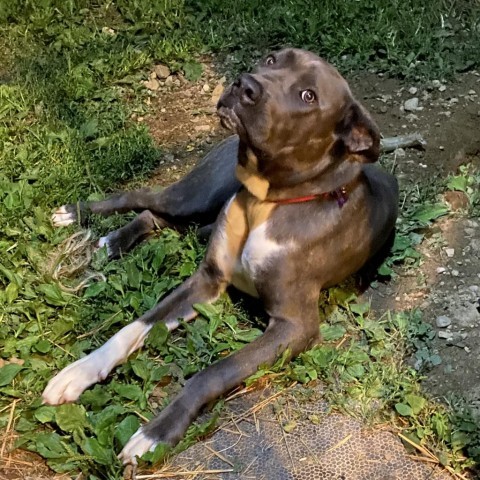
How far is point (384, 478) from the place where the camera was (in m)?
3.41

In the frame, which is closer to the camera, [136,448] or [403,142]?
[136,448]

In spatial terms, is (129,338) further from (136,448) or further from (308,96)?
(308,96)

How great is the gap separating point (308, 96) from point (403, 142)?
1.66 meters

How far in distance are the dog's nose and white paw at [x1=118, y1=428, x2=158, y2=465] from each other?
141 cm

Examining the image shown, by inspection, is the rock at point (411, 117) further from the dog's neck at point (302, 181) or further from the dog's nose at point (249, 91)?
the dog's nose at point (249, 91)

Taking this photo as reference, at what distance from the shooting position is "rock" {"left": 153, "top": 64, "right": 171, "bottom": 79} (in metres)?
5.72

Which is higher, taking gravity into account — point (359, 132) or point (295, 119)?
point (295, 119)

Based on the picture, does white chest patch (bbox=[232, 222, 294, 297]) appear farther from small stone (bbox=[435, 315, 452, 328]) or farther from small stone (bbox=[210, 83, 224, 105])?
small stone (bbox=[210, 83, 224, 105])

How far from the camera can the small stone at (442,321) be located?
4.03 m

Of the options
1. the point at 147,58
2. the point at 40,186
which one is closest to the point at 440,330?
the point at 40,186

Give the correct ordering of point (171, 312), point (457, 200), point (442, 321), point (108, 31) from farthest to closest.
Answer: point (108, 31) < point (457, 200) < point (442, 321) < point (171, 312)

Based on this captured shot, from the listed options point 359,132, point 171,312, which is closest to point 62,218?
point 171,312

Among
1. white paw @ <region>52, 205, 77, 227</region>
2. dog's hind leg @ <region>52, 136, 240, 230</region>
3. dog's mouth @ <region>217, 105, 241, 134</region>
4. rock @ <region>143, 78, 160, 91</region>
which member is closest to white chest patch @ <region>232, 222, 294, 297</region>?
dog's mouth @ <region>217, 105, 241, 134</region>

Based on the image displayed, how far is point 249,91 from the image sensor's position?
3.41 metres
